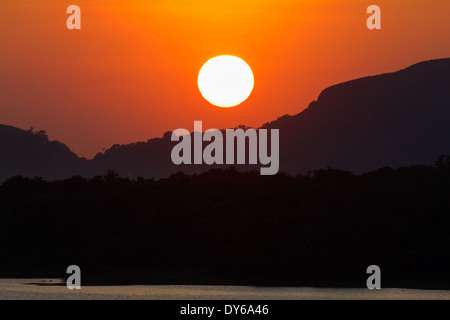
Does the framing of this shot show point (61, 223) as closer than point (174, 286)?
No

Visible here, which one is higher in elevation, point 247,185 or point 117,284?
point 247,185

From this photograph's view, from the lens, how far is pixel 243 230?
110 metres

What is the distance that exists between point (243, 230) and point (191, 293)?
23656 millimetres

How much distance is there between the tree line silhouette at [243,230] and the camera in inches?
4102

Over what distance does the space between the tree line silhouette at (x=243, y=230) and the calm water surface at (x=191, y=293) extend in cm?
757

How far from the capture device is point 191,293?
87188 mm

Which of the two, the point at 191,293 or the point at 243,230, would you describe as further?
the point at 243,230

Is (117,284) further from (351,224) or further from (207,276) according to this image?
(351,224)

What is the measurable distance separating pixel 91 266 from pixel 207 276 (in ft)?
48.4

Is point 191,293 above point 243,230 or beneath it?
beneath

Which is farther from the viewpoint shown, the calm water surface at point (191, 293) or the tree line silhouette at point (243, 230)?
the tree line silhouette at point (243, 230)

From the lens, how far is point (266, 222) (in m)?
110
